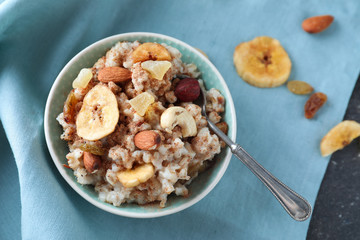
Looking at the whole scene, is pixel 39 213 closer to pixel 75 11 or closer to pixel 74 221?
pixel 74 221

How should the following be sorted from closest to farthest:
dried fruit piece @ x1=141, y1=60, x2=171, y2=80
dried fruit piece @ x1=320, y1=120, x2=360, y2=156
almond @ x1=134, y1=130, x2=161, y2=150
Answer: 1. almond @ x1=134, y1=130, x2=161, y2=150
2. dried fruit piece @ x1=141, y1=60, x2=171, y2=80
3. dried fruit piece @ x1=320, y1=120, x2=360, y2=156

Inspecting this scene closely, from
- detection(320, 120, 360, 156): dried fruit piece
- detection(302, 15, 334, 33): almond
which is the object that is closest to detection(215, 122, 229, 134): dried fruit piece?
detection(320, 120, 360, 156): dried fruit piece

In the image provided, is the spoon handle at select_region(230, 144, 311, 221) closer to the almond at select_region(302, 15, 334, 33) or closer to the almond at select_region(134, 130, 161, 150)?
the almond at select_region(134, 130, 161, 150)

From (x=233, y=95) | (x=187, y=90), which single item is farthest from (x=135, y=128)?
(x=233, y=95)

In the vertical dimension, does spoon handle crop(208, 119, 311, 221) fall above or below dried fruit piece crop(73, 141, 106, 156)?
below

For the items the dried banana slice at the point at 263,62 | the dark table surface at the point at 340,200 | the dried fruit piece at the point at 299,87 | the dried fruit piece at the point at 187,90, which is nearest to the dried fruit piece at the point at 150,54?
the dried fruit piece at the point at 187,90

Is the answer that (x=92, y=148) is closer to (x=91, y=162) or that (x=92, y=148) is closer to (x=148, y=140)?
(x=91, y=162)

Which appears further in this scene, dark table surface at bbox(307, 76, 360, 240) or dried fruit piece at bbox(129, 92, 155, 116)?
dark table surface at bbox(307, 76, 360, 240)
